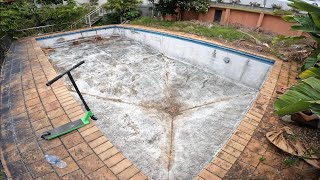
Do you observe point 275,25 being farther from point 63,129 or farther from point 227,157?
point 63,129

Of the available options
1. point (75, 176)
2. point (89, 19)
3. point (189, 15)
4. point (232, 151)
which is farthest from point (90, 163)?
point (189, 15)

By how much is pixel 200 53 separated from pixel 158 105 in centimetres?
347

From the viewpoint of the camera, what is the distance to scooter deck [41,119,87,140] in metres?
3.51

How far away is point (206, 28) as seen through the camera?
31.6ft

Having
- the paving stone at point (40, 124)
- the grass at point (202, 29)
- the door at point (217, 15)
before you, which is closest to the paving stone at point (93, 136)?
the paving stone at point (40, 124)

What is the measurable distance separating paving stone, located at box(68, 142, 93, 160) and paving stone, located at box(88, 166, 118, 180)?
0.38 m

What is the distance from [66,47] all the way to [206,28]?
6.17 metres

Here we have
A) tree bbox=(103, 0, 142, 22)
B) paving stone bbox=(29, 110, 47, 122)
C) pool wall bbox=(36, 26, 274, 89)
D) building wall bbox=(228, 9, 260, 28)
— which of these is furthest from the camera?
tree bbox=(103, 0, 142, 22)

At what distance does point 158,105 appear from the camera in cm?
554

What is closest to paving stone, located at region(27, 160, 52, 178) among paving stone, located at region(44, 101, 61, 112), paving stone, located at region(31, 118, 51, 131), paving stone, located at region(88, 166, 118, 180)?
paving stone, located at region(88, 166, 118, 180)

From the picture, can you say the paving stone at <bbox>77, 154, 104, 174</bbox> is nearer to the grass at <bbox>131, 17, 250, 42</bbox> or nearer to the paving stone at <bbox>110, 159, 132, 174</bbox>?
the paving stone at <bbox>110, 159, 132, 174</bbox>

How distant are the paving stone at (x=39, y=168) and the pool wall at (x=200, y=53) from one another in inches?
235

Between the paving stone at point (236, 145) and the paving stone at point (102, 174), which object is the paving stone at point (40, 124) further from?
the paving stone at point (236, 145)

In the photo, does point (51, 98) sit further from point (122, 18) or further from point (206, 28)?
→ point (122, 18)
